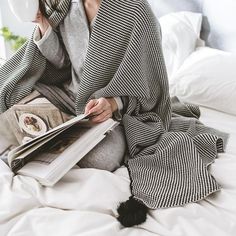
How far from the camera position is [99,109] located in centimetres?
92

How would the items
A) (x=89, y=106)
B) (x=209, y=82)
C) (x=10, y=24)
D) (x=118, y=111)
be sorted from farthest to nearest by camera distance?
(x=10, y=24) → (x=209, y=82) → (x=118, y=111) → (x=89, y=106)

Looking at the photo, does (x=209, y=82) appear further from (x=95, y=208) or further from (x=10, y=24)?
(x=10, y=24)

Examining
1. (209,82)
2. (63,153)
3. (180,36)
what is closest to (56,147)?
(63,153)

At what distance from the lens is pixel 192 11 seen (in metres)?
1.60

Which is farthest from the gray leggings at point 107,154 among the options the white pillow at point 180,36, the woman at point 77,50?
the white pillow at point 180,36

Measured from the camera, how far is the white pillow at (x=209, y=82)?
4.11ft

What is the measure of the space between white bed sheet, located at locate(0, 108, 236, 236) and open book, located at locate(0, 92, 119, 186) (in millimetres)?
35

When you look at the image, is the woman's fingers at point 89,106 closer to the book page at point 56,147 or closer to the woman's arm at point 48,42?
the book page at point 56,147

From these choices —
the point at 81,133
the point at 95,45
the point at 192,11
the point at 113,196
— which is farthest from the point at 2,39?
the point at 113,196

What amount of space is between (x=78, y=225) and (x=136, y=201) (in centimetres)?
16

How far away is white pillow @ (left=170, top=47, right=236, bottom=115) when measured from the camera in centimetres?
125

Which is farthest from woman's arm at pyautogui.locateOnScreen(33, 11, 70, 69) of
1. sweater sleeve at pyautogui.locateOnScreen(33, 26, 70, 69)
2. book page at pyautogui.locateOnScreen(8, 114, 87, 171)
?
book page at pyautogui.locateOnScreen(8, 114, 87, 171)

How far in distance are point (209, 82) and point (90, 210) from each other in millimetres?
782

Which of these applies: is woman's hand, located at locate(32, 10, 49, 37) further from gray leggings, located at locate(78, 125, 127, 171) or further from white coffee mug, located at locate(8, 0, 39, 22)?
gray leggings, located at locate(78, 125, 127, 171)
